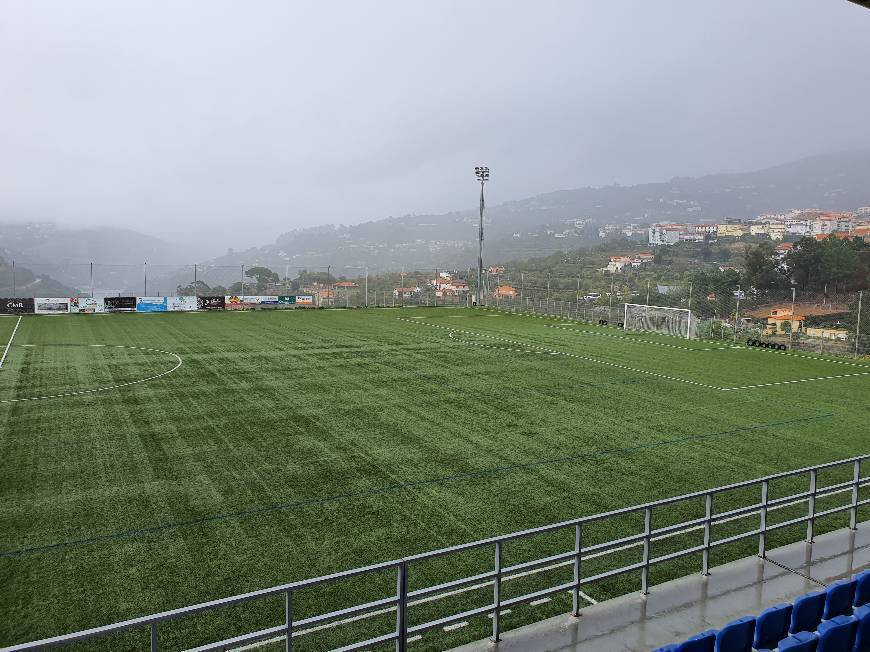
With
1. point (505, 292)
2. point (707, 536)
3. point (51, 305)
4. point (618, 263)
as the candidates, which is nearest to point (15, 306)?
point (51, 305)

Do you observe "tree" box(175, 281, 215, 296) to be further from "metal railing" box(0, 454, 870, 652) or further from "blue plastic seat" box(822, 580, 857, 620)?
"blue plastic seat" box(822, 580, 857, 620)

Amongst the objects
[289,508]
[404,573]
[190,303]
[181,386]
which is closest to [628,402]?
[289,508]

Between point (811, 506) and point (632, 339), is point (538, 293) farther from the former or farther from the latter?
point (811, 506)

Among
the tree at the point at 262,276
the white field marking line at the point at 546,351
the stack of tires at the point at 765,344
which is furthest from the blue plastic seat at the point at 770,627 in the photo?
Answer: the tree at the point at 262,276

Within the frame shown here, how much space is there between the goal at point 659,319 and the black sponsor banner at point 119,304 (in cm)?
3351

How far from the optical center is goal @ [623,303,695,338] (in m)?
38.9

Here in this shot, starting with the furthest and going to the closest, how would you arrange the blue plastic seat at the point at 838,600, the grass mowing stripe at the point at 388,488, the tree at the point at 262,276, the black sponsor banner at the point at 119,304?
1. the tree at the point at 262,276
2. the black sponsor banner at the point at 119,304
3. the grass mowing stripe at the point at 388,488
4. the blue plastic seat at the point at 838,600

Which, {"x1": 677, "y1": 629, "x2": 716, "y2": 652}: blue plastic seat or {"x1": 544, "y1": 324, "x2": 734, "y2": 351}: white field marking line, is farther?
{"x1": 544, "y1": 324, "x2": 734, "y2": 351}: white field marking line

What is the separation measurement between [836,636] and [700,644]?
1.24 m

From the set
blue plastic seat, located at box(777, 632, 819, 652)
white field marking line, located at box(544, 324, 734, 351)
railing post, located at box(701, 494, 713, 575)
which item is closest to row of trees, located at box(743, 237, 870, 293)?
white field marking line, located at box(544, 324, 734, 351)

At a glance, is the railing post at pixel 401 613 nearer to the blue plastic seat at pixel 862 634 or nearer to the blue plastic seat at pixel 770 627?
the blue plastic seat at pixel 770 627

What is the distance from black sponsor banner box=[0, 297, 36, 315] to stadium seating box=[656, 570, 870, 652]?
50140mm

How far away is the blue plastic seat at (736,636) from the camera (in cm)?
580

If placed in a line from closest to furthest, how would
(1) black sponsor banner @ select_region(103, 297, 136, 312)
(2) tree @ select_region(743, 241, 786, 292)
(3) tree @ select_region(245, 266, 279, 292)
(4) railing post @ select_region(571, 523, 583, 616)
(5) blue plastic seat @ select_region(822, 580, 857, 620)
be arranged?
(5) blue plastic seat @ select_region(822, 580, 857, 620) → (4) railing post @ select_region(571, 523, 583, 616) → (1) black sponsor banner @ select_region(103, 297, 136, 312) → (2) tree @ select_region(743, 241, 786, 292) → (3) tree @ select_region(245, 266, 279, 292)
